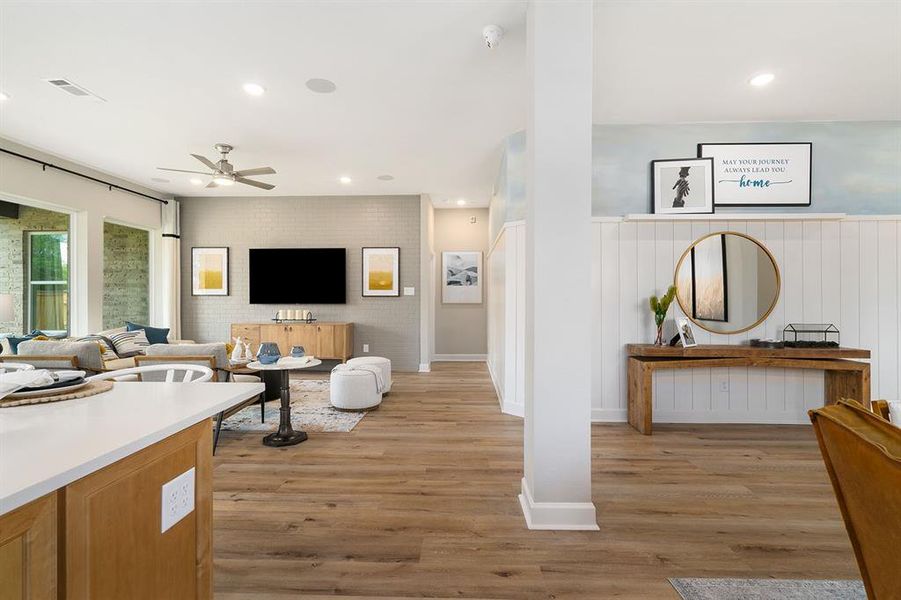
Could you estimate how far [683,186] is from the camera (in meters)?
3.67

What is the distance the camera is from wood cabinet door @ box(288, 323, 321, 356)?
5.89 m

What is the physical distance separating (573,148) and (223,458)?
10.1ft

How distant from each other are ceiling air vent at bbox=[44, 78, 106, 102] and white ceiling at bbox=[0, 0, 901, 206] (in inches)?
3.2

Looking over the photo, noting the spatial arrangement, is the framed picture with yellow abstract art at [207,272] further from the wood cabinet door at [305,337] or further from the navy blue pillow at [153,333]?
the wood cabinet door at [305,337]

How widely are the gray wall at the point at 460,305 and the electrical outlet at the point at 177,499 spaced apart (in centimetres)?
630

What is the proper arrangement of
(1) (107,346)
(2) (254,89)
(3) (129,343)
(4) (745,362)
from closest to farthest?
(2) (254,89) → (4) (745,362) → (1) (107,346) → (3) (129,343)

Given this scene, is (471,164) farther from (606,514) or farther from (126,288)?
(126,288)

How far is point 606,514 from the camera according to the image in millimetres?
2111

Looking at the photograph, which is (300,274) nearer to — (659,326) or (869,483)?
(659,326)

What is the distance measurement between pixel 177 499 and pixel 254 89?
10.4 feet

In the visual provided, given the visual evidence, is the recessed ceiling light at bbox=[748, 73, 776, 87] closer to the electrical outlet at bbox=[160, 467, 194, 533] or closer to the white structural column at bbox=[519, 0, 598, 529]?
the white structural column at bbox=[519, 0, 598, 529]

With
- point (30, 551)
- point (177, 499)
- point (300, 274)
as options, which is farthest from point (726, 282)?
point (300, 274)

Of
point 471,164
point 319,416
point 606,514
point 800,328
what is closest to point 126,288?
point 319,416

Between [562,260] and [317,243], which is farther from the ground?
[317,243]
